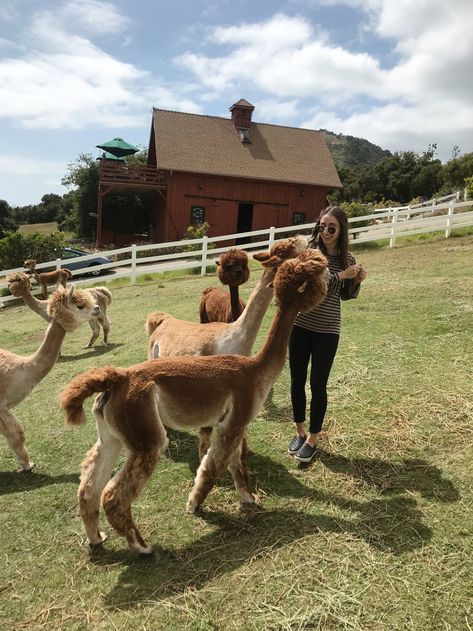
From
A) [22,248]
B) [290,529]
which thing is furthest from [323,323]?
[22,248]

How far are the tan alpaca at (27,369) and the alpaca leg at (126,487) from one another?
185 cm

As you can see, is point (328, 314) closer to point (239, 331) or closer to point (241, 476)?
point (239, 331)

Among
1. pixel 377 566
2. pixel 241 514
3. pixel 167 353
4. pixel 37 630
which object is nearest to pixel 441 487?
pixel 377 566

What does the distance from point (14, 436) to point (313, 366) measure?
2772mm

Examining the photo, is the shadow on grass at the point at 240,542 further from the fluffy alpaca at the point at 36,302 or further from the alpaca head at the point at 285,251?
the fluffy alpaca at the point at 36,302

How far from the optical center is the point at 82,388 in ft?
8.80

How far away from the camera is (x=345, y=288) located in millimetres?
3723

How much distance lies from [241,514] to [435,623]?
1.41 metres

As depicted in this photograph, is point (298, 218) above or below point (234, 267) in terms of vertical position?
above

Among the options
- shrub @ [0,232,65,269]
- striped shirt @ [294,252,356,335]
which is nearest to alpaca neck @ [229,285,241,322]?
striped shirt @ [294,252,356,335]

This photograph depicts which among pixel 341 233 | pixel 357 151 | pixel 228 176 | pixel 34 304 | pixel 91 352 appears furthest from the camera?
pixel 357 151

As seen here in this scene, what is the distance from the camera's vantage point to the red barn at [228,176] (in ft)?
80.2

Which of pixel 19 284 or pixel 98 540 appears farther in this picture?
pixel 19 284

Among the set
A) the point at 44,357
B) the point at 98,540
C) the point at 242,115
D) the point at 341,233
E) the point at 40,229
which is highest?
the point at 242,115
